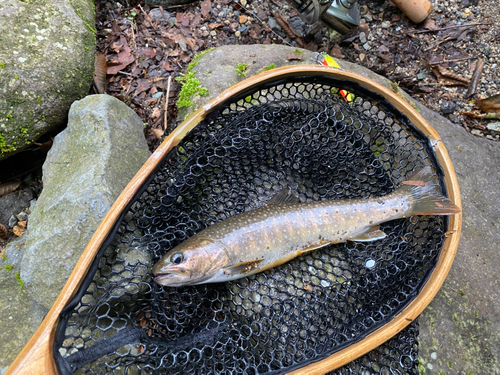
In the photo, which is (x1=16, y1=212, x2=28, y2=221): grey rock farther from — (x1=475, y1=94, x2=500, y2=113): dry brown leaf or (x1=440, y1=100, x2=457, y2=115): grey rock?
(x1=475, y1=94, x2=500, y2=113): dry brown leaf

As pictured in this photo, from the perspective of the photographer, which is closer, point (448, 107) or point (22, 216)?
point (22, 216)

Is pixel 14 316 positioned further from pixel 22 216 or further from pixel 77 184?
pixel 22 216

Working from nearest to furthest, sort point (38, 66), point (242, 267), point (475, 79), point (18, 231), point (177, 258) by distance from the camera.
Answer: point (177, 258) < point (242, 267) < point (38, 66) < point (18, 231) < point (475, 79)

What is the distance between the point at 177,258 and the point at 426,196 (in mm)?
1949

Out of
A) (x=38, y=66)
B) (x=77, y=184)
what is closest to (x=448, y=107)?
(x=77, y=184)

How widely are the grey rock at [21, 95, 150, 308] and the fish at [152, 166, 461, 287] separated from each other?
78 centimetres

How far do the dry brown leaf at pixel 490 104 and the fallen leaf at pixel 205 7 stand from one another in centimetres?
385

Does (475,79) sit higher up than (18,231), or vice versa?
(475,79)

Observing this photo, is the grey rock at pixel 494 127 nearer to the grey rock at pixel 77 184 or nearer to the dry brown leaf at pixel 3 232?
the grey rock at pixel 77 184

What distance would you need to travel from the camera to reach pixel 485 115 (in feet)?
12.9

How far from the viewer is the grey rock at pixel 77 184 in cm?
237

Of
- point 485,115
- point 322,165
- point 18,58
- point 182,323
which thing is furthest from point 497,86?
point 18,58

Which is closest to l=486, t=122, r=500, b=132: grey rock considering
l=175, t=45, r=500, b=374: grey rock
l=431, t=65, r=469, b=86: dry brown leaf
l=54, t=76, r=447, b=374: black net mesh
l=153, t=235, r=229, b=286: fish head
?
l=175, t=45, r=500, b=374: grey rock

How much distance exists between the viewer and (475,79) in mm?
4137
